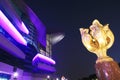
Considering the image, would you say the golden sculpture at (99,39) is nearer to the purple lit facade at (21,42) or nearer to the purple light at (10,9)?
the purple lit facade at (21,42)

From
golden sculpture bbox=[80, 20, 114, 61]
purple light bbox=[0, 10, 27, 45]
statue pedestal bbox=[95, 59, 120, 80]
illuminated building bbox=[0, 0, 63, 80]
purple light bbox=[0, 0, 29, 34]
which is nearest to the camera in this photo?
statue pedestal bbox=[95, 59, 120, 80]

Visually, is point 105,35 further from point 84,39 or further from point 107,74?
point 107,74

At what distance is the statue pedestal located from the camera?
2.48m

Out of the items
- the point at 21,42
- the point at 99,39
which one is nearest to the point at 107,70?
the point at 99,39

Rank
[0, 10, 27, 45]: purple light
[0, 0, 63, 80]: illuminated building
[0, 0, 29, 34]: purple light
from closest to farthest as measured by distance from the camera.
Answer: [0, 10, 27, 45]: purple light → [0, 0, 63, 80]: illuminated building → [0, 0, 29, 34]: purple light

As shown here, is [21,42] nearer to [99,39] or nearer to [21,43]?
[21,43]

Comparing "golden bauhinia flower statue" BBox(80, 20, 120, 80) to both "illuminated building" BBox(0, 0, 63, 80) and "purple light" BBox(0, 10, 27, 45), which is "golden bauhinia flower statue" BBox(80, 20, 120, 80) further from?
"purple light" BBox(0, 10, 27, 45)

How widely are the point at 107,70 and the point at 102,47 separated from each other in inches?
13.8

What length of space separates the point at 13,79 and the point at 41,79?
1877 cm

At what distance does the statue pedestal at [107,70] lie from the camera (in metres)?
2.48

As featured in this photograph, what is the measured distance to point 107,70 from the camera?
2.50m

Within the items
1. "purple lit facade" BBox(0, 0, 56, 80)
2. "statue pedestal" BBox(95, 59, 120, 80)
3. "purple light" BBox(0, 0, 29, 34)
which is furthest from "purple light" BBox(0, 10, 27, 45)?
"statue pedestal" BBox(95, 59, 120, 80)

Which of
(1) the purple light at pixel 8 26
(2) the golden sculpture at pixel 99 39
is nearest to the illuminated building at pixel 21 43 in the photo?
(1) the purple light at pixel 8 26

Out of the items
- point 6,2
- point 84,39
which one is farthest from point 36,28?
point 84,39
